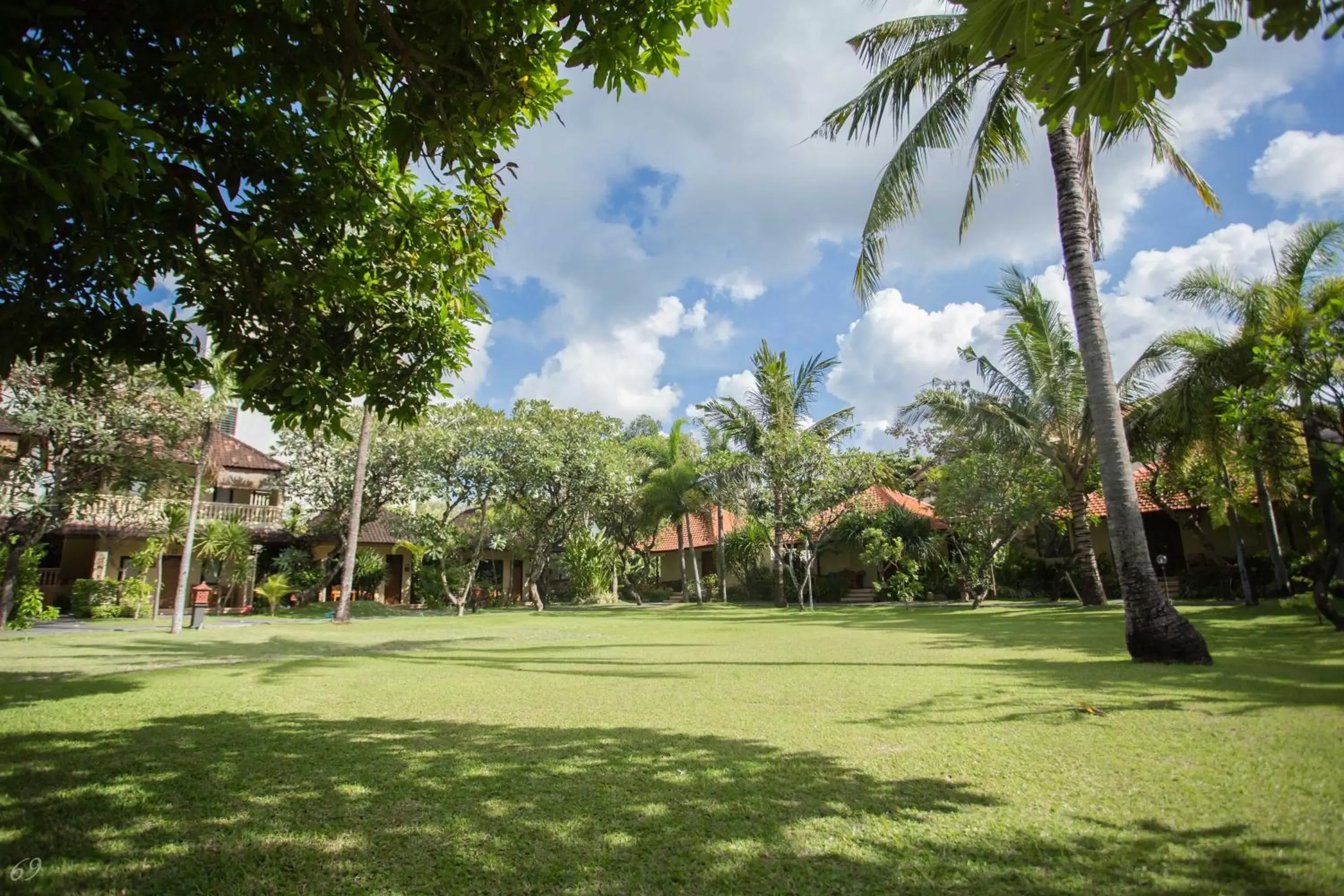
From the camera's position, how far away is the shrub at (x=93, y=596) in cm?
2038

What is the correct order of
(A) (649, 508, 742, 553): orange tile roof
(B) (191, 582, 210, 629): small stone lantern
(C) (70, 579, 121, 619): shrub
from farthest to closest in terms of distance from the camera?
(A) (649, 508, 742, 553): orange tile roof
(C) (70, 579, 121, 619): shrub
(B) (191, 582, 210, 629): small stone lantern

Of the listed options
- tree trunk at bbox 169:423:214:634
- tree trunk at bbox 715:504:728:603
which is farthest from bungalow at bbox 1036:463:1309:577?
tree trunk at bbox 169:423:214:634

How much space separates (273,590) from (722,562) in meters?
17.7

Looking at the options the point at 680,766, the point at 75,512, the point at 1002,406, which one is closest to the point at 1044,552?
the point at 1002,406

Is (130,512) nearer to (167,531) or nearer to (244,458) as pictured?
(167,531)

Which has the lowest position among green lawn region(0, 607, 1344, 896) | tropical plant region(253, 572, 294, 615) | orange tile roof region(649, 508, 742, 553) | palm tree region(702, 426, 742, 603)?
green lawn region(0, 607, 1344, 896)

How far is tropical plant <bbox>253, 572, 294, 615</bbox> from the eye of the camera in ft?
74.7

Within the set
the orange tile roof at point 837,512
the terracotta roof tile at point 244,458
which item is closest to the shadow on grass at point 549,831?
the orange tile roof at point 837,512

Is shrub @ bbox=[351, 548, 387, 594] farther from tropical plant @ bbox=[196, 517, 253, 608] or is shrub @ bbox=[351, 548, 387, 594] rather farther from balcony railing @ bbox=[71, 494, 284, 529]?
balcony railing @ bbox=[71, 494, 284, 529]

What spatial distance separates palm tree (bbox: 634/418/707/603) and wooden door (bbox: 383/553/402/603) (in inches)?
505

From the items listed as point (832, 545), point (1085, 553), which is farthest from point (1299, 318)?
point (832, 545)

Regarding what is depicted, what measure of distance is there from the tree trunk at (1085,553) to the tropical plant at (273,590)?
2548cm

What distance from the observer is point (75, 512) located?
61.0 ft

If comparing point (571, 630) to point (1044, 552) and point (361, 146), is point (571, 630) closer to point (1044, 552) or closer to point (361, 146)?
point (361, 146)
